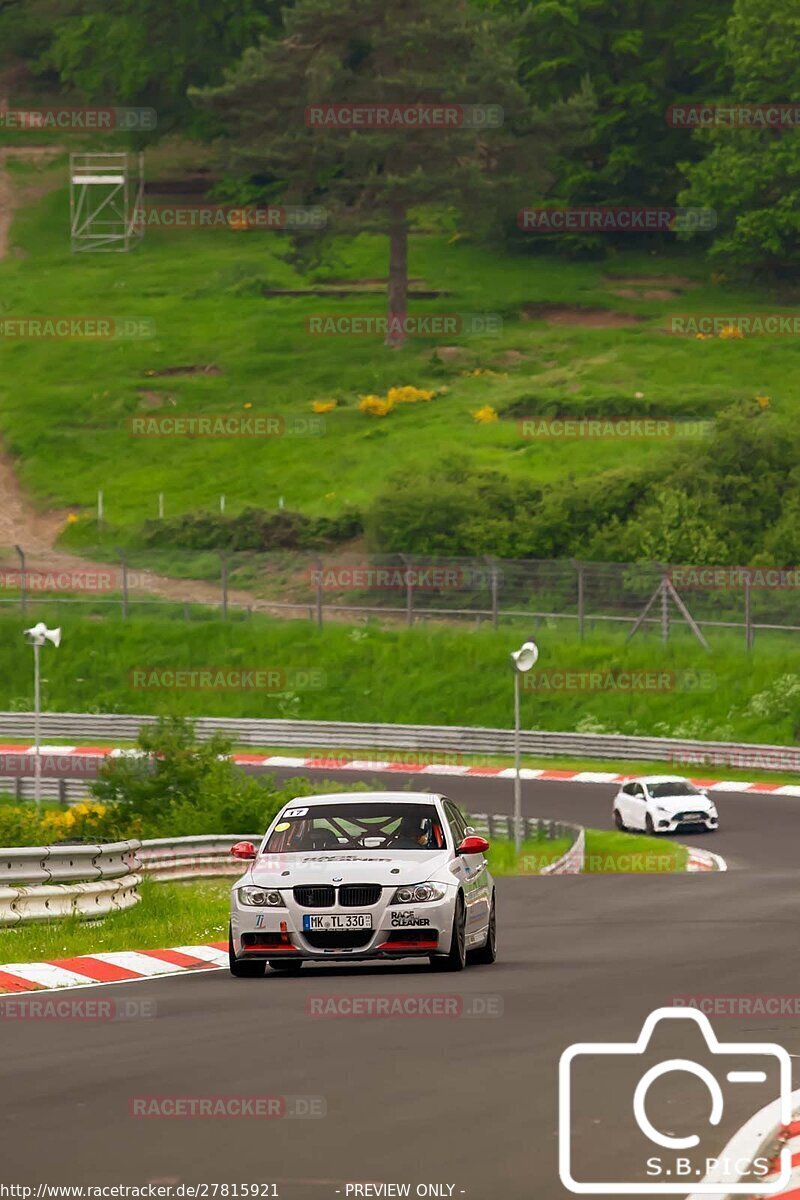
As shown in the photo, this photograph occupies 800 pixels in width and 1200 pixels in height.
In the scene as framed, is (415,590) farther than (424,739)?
Yes

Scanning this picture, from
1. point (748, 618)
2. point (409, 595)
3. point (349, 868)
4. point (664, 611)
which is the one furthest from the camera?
point (409, 595)

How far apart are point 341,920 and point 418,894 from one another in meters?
0.56

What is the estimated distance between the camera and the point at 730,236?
94312 mm

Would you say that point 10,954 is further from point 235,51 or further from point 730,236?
point 235,51

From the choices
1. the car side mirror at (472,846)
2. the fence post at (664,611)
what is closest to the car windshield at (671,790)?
the fence post at (664,611)

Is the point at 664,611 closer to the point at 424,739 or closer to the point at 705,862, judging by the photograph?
the point at 424,739

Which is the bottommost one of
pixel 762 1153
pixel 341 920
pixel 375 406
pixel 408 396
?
pixel 341 920

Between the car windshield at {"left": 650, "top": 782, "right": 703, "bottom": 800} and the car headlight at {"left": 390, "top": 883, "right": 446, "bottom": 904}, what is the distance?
26512 millimetres

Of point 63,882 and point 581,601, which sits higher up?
point 581,601

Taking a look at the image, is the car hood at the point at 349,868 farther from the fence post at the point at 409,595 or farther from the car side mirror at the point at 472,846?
the fence post at the point at 409,595

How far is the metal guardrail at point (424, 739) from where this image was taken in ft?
169

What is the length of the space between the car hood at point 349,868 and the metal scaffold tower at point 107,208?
89.0 m

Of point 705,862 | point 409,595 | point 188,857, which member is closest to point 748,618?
Result: point 409,595

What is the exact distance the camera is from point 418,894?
15992mm
